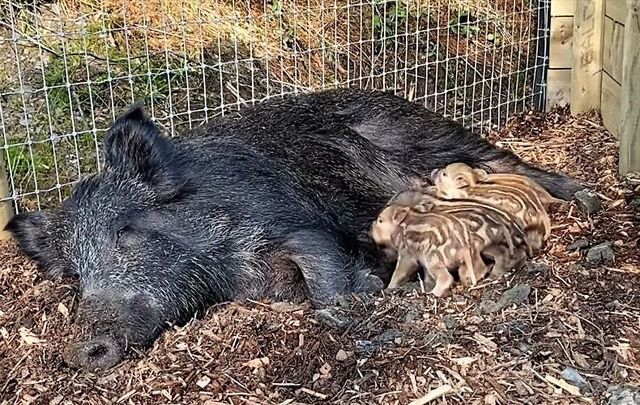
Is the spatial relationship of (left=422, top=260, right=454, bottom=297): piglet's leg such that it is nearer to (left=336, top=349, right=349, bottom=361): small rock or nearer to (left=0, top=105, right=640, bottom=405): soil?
(left=0, top=105, right=640, bottom=405): soil

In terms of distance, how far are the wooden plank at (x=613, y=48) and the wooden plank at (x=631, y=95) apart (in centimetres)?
61

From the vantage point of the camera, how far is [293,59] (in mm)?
6961

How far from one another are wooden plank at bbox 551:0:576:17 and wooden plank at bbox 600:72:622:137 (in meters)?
0.56

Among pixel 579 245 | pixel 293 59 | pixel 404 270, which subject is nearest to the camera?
pixel 404 270

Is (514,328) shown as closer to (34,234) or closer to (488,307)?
(488,307)

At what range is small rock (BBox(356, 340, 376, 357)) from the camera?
355 centimetres

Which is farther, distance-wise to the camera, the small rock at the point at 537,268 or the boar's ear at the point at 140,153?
the boar's ear at the point at 140,153

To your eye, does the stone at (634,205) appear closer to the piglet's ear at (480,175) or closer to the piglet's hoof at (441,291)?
the piglet's ear at (480,175)

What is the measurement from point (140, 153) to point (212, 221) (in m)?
0.46

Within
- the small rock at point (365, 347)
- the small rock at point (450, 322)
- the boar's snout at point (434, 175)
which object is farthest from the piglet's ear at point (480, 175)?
the small rock at point (365, 347)

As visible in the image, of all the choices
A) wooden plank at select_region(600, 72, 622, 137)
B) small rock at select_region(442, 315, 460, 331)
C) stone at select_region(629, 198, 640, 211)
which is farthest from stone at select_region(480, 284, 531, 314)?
wooden plank at select_region(600, 72, 622, 137)

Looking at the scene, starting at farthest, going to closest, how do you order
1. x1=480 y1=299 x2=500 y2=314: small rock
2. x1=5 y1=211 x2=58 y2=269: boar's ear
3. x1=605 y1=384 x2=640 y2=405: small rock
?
1. x1=5 y1=211 x2=58 y2=269: boar's ear
2. x1=480 y1=299 x2=500 y2=314: small rock
3. x1=605 y1=384 x2=640 y2=405: small rock

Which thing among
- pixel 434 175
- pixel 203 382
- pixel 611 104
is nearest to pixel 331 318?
pixel 203 382

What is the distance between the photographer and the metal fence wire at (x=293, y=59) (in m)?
6.59
